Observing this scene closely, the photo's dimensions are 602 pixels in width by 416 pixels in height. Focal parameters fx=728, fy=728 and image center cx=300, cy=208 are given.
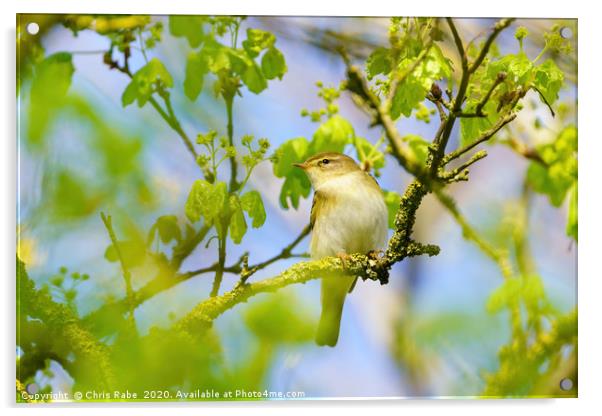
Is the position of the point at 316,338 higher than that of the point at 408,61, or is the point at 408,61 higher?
the point at 408,61

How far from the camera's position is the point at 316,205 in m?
2.62

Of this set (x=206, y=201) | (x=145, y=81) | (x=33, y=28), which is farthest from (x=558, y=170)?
(x=33, y=28)

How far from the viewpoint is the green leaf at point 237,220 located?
8.12ft

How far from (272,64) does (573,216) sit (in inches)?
46.8

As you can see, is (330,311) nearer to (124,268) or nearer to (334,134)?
(334,134)

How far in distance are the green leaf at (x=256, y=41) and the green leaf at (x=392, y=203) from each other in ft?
2.19

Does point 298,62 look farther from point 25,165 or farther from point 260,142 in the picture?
point 25,165

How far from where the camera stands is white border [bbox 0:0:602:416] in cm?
241

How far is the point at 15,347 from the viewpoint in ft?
7.82

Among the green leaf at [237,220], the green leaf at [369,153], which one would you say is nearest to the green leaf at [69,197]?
the green leaf at [237,220]

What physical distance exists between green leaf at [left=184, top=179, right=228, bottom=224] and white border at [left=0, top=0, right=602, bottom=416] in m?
0.58
